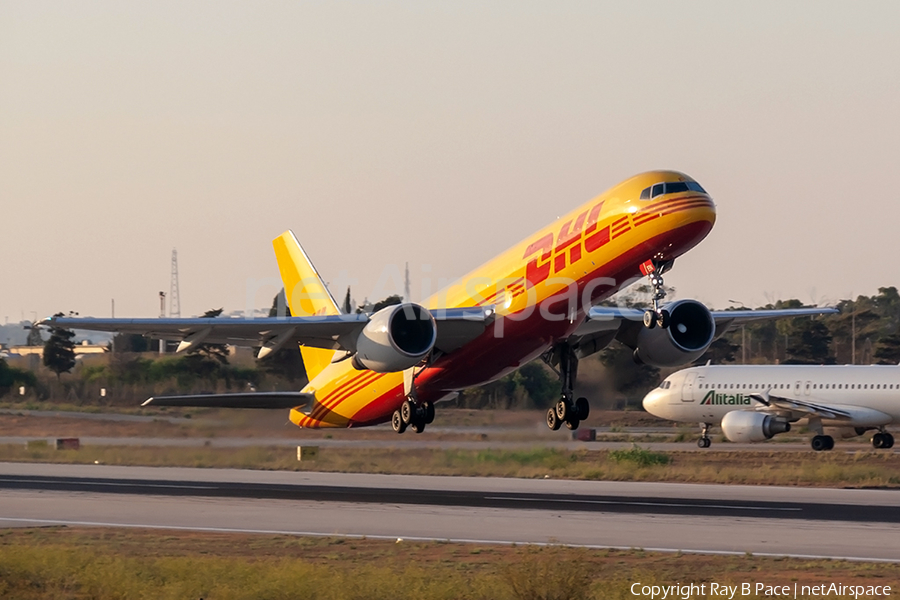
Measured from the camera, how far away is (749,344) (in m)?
112

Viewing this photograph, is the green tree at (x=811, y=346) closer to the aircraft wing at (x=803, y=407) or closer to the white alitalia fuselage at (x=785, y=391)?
the white alitalia fuselage at (x=785, y=391)

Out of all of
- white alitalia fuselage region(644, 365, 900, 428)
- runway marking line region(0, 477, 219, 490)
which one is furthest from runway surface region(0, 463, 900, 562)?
white alitalia fuselage region(644, 365, 900, 428)

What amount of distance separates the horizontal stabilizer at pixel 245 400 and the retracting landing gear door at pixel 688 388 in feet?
89.4

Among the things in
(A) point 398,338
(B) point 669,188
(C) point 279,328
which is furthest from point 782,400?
(B) point 669,188

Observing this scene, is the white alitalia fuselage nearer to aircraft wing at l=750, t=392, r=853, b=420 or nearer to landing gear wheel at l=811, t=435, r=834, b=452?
aircraft wing at l=750, t=392, r=853, b=420

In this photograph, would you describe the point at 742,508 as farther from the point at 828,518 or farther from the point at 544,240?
the point at 544,240

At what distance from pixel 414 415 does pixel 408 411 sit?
0.77ft

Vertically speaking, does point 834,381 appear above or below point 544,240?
below

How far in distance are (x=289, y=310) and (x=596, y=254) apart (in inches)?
658

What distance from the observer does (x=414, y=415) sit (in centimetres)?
3388

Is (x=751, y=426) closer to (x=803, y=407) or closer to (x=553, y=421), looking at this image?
(x=803, y=407)

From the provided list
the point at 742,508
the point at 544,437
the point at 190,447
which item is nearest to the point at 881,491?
the point at 742,508

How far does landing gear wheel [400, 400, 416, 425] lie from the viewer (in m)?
33.9

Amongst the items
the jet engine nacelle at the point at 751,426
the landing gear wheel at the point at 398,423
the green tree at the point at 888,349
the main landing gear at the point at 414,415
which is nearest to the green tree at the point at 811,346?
the green tree at the point at 888,349
